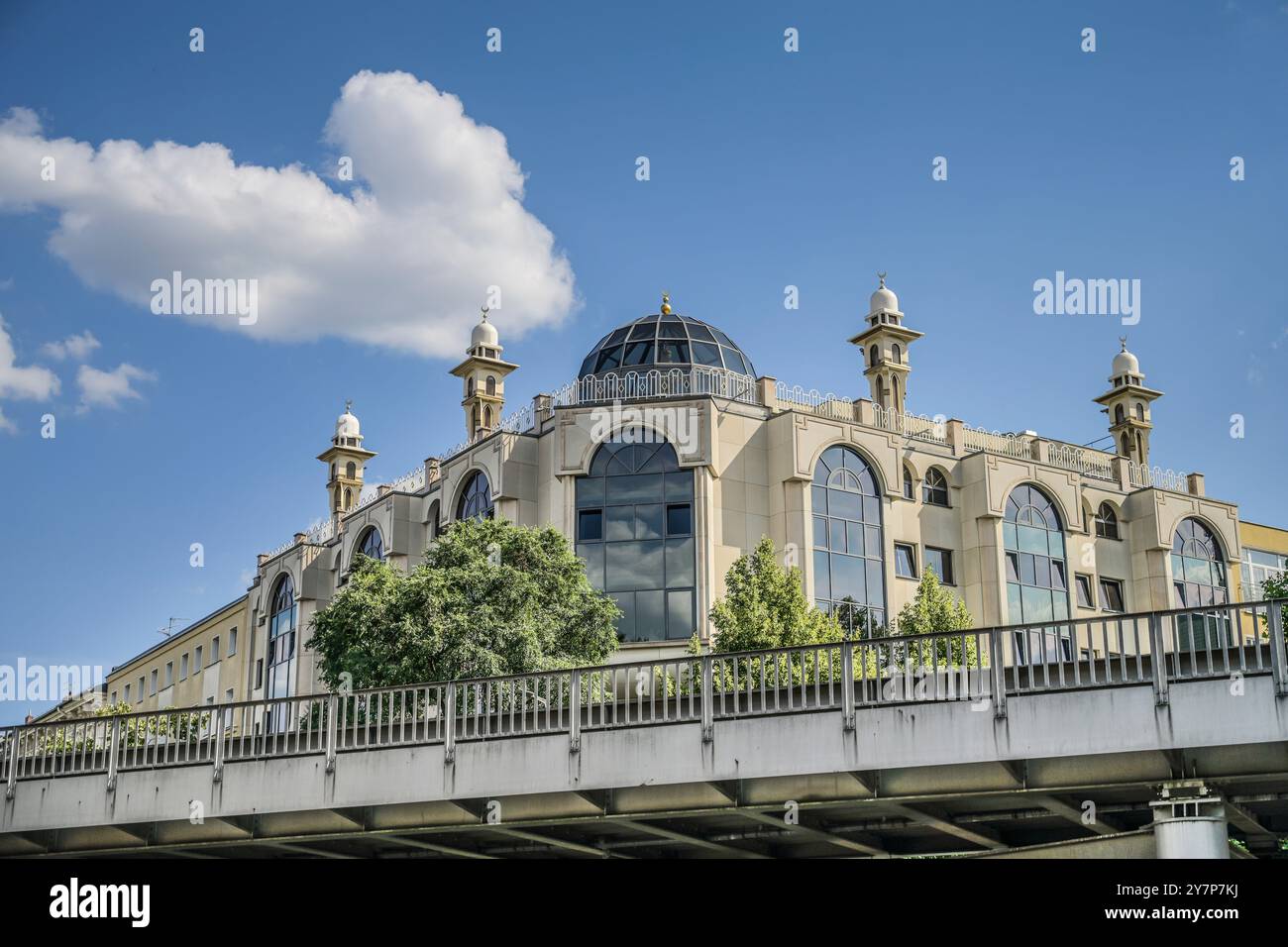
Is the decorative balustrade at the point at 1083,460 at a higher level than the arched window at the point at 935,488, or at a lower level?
higher

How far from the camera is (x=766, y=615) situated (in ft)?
143

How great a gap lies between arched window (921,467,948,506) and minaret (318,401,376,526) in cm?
3099

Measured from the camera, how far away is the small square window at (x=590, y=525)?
5459cm

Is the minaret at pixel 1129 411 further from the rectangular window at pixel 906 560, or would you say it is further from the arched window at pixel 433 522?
the arched window at pixel 433 522

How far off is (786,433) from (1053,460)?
52.7 feet

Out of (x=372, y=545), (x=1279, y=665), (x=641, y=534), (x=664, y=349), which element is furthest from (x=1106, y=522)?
(x=1279, y=665)

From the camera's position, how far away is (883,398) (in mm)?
66312

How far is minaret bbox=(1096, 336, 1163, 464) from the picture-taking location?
245 feet

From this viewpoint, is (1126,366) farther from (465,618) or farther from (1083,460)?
(465,618)

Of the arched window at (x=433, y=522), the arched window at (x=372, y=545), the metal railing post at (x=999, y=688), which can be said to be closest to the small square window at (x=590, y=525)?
the arched window at (x=433, y=522)

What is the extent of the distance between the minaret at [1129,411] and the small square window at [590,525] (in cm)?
3117

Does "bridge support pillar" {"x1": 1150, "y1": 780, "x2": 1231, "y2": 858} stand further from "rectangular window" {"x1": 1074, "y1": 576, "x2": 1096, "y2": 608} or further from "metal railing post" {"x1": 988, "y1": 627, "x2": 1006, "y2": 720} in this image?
"rectangular window" {"x1": 1074, "y1": 576, "x2": 1096, "y2": 608}

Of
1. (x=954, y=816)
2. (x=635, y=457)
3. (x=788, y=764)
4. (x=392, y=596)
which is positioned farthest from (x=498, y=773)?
(x=635, y=457)

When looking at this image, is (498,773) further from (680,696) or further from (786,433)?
(786,433)
